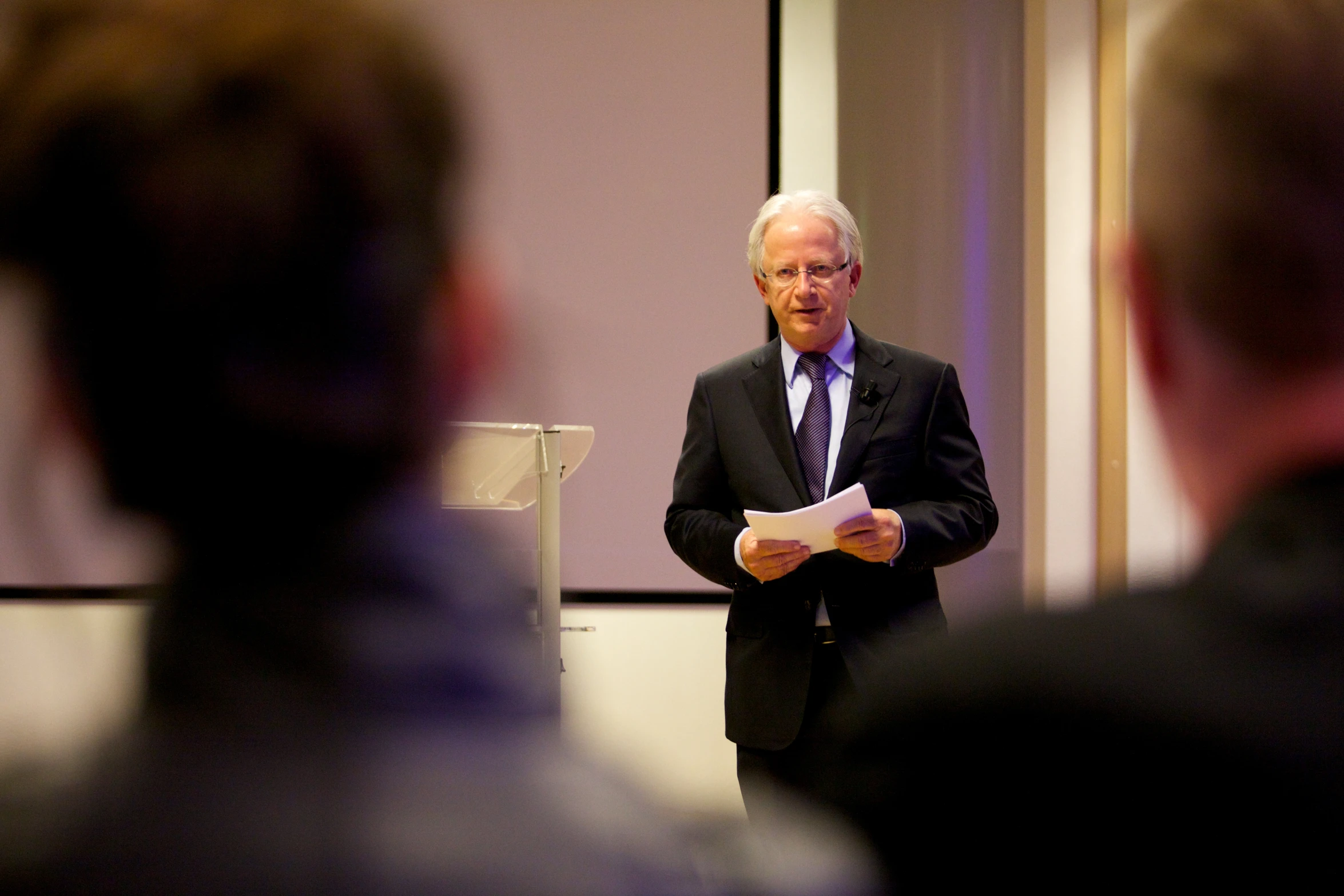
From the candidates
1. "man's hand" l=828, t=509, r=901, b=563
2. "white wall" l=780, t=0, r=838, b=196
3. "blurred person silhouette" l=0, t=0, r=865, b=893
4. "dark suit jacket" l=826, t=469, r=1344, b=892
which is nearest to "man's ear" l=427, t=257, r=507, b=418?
"blurred person silhouette" l=0, t=0, r=865, b=893

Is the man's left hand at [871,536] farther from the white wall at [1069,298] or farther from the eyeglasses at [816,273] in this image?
the white wall at [1069,298]

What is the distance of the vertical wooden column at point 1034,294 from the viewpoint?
4340mm

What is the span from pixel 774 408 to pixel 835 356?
8.1 inches

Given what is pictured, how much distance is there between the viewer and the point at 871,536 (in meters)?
2.29

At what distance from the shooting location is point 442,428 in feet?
1.51

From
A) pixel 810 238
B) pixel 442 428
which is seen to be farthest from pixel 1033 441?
pixel 442 428

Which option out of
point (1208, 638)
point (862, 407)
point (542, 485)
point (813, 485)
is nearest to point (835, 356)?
point (862, 407)

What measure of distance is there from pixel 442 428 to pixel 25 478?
0.61 ft

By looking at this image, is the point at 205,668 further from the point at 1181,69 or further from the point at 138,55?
the point at 1181,69

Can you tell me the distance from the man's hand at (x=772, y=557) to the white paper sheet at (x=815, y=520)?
0.04m

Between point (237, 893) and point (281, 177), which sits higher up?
point (281, 177)

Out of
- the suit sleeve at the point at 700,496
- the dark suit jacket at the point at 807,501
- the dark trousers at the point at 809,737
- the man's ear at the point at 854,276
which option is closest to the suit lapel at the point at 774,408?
the dark suit jacket at the point at 807,501

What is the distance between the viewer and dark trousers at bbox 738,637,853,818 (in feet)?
7.73

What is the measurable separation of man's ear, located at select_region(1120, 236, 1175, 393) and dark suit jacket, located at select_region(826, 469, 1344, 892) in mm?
87
